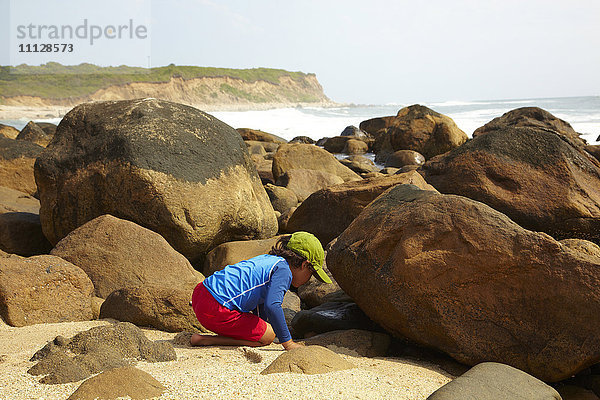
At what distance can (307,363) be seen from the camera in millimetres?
2756

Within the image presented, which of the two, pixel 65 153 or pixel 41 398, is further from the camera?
pixel 65 153

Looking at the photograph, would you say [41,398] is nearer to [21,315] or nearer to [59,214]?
[21,315]

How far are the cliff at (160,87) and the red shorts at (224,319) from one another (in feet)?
173

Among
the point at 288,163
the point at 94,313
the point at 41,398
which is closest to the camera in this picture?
the point at 41,398

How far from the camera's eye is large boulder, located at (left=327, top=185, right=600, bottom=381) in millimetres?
3318

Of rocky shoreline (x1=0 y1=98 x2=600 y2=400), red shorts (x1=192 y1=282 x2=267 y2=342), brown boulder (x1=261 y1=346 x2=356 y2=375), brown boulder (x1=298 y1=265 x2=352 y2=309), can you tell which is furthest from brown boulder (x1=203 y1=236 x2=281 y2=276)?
brown boulder (x1=261 y1=346 x2=356 y2=375)

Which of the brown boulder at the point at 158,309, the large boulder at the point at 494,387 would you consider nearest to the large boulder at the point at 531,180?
the large boulder at the point at 494,387

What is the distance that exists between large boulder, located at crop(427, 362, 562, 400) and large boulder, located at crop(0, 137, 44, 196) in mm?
7979

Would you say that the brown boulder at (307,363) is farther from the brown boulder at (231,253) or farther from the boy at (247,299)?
the brown boulder at (231,253)

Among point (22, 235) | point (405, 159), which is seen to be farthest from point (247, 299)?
point (405, 159)

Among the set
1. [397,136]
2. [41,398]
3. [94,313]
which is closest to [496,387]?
[41,398]

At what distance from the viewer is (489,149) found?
18.7 feet

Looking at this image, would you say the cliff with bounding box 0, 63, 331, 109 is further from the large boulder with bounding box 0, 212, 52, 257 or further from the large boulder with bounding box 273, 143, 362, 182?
the large boulder with bounding box 0, 212, 52, 257

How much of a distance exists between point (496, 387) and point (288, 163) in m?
7.63
